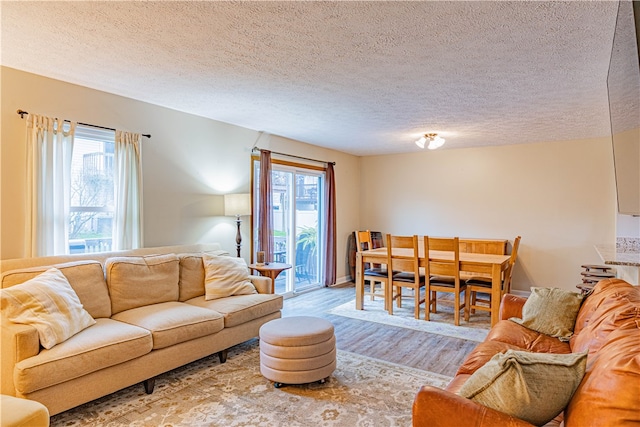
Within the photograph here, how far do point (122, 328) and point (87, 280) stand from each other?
55 cm

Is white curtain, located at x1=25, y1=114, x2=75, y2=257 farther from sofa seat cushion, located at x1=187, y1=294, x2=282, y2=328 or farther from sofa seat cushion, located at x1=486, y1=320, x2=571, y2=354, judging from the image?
sofa seat cushion, located at x1=486, y1=320, x2=571, y2=354

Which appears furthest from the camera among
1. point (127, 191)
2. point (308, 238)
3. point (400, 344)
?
point (308, 238)

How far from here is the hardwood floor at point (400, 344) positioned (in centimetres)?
323

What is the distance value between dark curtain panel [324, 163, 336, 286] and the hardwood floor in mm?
1545

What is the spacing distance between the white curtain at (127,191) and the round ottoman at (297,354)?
1721 mm

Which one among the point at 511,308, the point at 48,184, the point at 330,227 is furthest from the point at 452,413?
the point at 330,227

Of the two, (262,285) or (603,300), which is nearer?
(603,300)

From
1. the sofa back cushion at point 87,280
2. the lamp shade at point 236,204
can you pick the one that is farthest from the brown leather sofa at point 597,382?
the lamp shade at point 236,204

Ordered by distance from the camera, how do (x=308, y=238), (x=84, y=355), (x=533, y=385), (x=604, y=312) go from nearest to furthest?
(x=533, y=385) → (x=604, y=312) → (x=84, y=355) → (x=308, y=238)

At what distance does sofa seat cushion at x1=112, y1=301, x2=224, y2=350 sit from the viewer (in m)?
2.69

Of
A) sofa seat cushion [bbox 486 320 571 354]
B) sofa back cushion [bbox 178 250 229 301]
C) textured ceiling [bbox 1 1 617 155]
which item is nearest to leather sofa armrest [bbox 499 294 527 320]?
sofa seat cushion [bbox 486 320 571 354]

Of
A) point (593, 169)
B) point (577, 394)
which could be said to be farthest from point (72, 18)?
point (593, 169)

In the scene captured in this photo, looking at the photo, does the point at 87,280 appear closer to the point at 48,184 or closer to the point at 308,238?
the point at 48,184

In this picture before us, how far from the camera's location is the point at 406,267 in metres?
4.62
